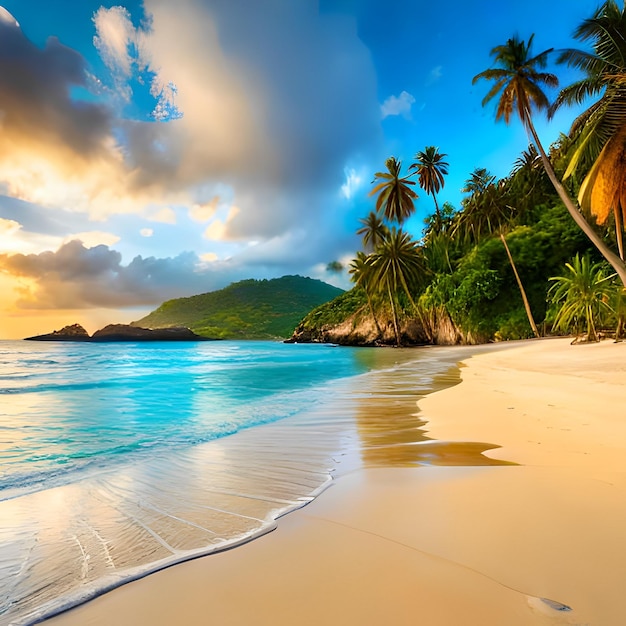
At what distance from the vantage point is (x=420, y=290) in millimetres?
40469

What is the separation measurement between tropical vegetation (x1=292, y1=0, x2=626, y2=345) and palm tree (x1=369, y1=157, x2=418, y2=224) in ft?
0.36

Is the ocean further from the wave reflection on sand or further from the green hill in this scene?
the green hill

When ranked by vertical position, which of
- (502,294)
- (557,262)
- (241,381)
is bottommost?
(241,381)

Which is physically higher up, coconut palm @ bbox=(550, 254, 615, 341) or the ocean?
coconut palm @ bbox=(550, 254, 615, 341)

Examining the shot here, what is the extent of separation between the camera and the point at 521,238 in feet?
94.4

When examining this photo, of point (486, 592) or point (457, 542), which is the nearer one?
point (486, 592)

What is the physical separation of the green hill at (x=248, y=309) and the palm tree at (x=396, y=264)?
70.1 m

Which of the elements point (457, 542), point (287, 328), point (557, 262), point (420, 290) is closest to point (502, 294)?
point (557, 262)

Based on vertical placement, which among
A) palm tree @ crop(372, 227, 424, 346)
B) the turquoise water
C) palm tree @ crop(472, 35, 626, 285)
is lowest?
the turquoise water

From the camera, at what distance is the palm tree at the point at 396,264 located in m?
38.9

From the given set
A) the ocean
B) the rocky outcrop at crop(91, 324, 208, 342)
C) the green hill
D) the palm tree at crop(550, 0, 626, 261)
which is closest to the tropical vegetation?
the palm tree at crop(550, 0, 626, 261)

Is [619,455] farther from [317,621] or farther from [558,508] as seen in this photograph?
[317,621]

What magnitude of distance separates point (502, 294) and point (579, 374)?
2308 cm

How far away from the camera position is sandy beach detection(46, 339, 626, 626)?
4.38ft
